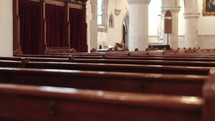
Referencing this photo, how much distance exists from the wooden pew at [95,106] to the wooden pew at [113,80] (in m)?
0.92

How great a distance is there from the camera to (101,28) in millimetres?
21016

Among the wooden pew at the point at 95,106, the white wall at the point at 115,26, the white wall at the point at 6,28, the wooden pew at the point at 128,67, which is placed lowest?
the wooden pew at the point at 95,106

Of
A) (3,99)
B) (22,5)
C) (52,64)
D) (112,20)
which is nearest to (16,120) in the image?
(3,99)

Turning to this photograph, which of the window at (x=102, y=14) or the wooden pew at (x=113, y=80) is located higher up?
the window at (x=102, y=14)

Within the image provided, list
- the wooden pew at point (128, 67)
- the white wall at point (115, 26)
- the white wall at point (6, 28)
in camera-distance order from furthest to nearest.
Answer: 1. the white wall at point (115, 26)
2. the white wall at point (6, 28)
3. the wooden pew at point (128, 67)

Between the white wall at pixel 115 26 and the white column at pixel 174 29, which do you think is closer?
the white column at pixel 174 29

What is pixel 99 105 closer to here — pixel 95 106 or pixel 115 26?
pixel 95 106

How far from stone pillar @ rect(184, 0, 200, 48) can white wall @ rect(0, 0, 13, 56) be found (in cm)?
1355

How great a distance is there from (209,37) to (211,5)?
1.99 m

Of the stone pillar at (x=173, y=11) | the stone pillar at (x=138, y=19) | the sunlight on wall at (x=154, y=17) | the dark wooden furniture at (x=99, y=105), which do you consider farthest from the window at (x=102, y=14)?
the dark wooden furniture at (x=99, y=105)

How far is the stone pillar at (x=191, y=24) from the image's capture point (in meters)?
20.3

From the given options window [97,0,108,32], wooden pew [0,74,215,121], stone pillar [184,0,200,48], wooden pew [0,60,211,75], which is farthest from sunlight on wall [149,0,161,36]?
wooden pew [0,74,215,121]

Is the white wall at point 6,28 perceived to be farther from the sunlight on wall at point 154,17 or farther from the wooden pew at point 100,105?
the sunlight on wall at point 154,17

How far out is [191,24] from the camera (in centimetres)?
2056
